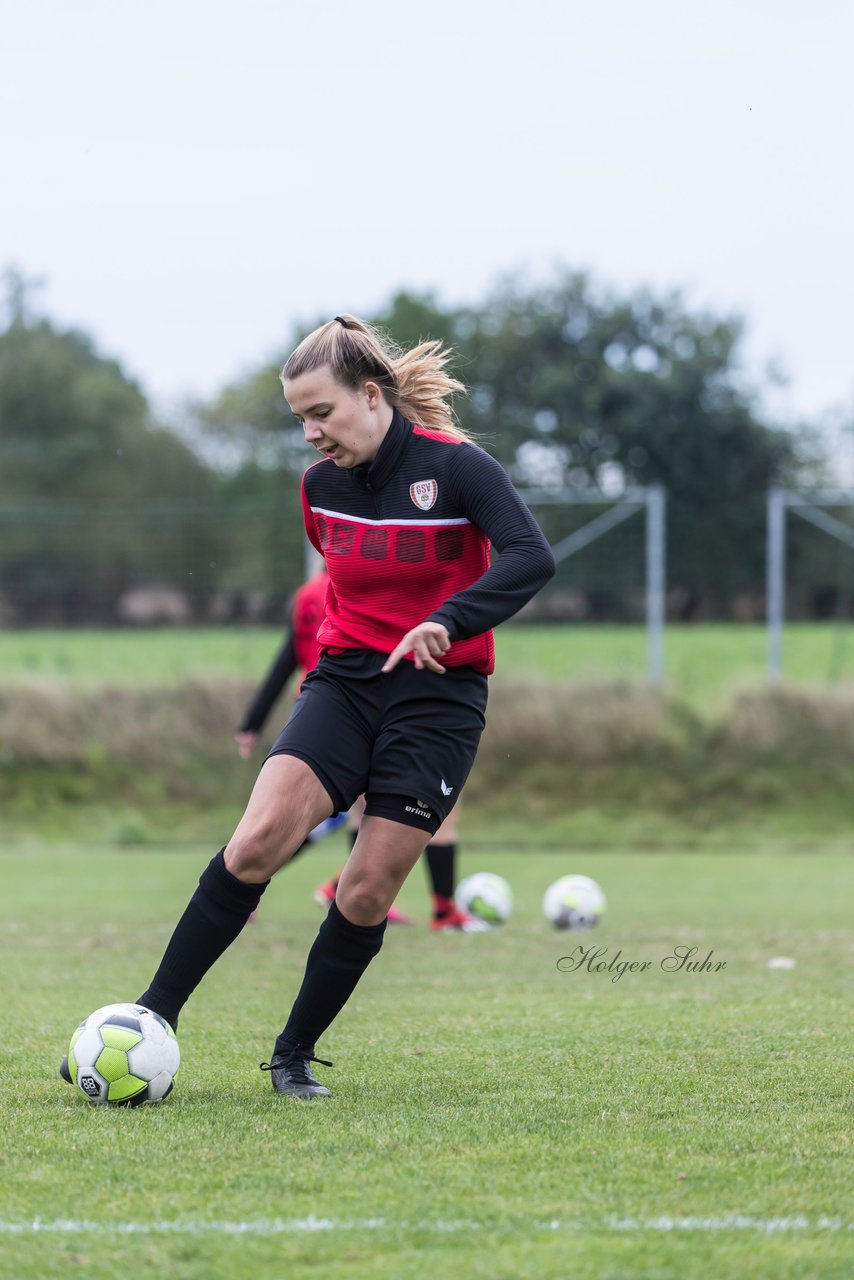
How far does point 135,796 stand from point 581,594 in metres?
6.16

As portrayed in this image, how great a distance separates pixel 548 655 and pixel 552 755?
174cm

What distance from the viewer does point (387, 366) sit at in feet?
14.1

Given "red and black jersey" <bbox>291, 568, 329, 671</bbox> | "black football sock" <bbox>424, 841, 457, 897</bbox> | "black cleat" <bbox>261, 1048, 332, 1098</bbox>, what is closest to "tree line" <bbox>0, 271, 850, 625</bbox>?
"red and black jersey" <bbox>291, 568, 329, 671</bbox>

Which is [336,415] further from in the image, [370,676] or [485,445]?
[485,445]

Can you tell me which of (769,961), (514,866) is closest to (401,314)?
(514,866)

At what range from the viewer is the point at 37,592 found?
19.3 meters

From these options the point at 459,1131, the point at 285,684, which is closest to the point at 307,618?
the point at 285,684

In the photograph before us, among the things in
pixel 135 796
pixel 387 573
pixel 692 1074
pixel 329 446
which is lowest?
pixel 135 796

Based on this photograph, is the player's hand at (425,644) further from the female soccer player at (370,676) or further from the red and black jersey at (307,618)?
the red and black jersey at (307,618)

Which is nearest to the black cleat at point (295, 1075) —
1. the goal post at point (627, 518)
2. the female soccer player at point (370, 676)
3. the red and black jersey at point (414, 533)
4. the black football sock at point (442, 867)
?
Result: the female soccer player at point (370, 676)

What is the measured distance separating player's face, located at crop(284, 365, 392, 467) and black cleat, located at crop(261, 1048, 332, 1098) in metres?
1.67

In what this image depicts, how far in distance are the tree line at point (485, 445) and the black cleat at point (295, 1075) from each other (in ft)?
6.68

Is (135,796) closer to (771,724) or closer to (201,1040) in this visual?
(771,724)

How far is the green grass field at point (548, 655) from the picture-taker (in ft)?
56.0
